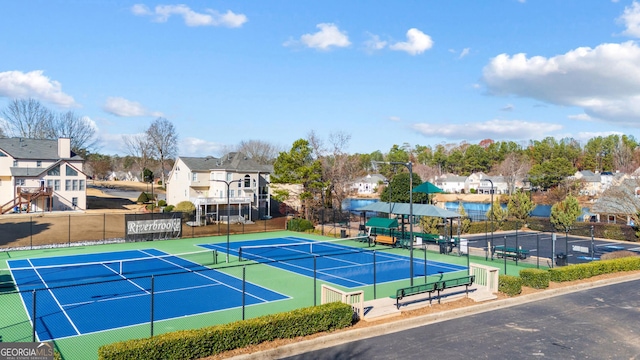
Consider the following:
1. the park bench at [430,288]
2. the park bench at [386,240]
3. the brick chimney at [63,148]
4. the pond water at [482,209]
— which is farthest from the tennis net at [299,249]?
the brick chimney at [63,148]

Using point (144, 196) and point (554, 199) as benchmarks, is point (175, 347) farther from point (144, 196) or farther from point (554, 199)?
point (554, 199)

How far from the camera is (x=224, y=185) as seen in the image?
54.4m

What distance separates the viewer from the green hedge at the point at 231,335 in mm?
11391

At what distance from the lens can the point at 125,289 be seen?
2102 cm

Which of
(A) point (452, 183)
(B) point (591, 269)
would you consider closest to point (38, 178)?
(B) point (591, 269)

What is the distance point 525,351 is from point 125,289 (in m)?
16.9

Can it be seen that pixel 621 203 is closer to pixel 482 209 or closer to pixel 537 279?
pixel 537 279

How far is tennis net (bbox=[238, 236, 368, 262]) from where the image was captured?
31094 mm

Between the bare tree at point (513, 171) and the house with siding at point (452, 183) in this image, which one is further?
the house with siding at point (452, 183)

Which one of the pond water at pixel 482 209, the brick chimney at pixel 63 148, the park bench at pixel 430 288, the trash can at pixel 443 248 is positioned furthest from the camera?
the pond water at pixel 482 209

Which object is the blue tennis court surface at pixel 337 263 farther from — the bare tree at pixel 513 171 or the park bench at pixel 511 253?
the bare tree at pixel 513 171

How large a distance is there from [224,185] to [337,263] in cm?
2898

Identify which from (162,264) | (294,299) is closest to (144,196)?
(162,264)

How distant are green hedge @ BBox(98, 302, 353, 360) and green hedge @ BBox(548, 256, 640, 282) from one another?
12.1m
